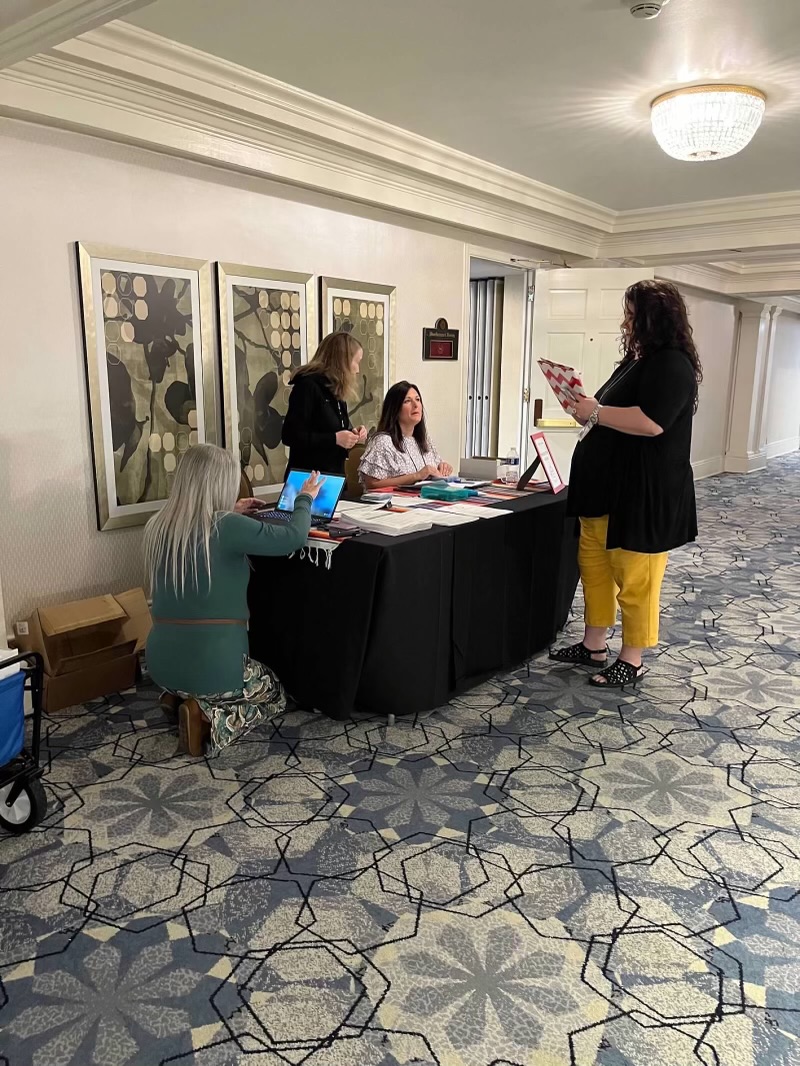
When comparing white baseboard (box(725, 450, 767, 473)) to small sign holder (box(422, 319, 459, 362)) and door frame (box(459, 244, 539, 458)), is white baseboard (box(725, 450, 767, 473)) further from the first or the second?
small sign holder (box(422, 319, 459, 362))

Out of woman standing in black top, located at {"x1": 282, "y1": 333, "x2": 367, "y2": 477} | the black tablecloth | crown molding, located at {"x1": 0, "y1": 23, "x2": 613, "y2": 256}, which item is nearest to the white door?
crown molding, located at {"x1": 0, "y1": 23, "x2": 613, "y2": 256}

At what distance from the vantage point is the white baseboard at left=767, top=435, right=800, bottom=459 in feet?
43.7

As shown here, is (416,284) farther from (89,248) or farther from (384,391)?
(89,248)

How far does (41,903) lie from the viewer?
6.98 feet

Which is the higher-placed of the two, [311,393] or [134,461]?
[311,393]

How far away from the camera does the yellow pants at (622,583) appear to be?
136 inches

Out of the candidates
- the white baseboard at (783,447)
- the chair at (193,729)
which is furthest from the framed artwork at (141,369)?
the white baseboard at (783,447)

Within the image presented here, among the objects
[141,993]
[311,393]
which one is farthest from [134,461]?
[141,993]

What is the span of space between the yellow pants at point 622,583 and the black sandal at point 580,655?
0.54 feet

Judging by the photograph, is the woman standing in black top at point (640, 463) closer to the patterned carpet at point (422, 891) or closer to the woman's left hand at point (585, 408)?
the woman's left hand at point (585, 408)

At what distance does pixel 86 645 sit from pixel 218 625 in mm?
1029

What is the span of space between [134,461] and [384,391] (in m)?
2.00

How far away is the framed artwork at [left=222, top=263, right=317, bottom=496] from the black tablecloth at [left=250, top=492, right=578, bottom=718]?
1.29 metres

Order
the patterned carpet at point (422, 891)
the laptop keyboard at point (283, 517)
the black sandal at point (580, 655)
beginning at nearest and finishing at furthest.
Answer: the patterned carpet at point (422, 891)
the laptop keyboard at point (283, 517)
the black sandal at point (580, 655)
